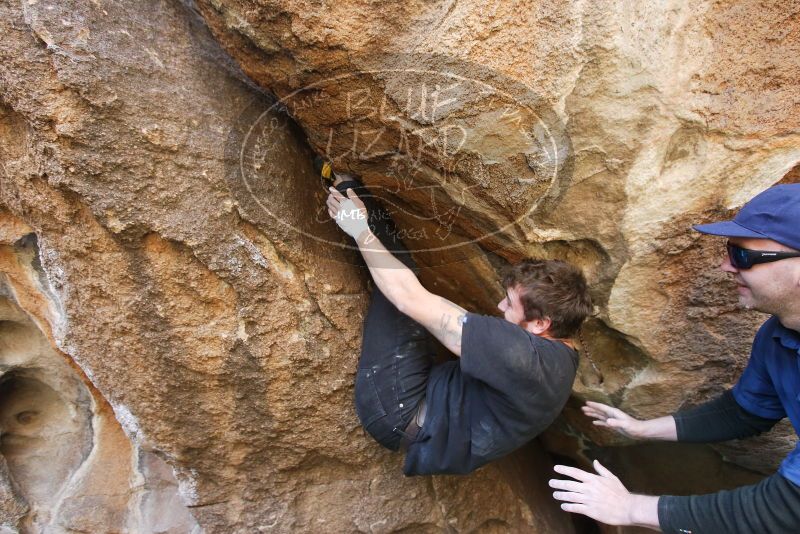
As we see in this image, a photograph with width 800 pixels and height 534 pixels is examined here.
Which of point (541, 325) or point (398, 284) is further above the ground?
point (541, 325)

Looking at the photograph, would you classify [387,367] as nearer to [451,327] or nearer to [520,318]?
[451,327]

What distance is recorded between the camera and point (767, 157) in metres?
1.30

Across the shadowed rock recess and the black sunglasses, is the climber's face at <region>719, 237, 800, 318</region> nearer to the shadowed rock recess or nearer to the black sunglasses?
the black sunglasses

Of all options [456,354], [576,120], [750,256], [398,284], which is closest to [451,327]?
[456,354]

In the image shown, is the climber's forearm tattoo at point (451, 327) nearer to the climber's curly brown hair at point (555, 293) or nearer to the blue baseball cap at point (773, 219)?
the climber's curly brown hair at point (555, 293)

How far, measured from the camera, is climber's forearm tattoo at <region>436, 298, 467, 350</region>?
132cm

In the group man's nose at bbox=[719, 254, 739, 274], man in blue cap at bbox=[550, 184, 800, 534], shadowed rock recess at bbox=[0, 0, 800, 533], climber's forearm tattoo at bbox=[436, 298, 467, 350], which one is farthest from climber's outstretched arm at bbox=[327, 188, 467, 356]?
man's nose at bbox=[719, 254, 739, 274]

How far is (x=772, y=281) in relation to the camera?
1121 mm

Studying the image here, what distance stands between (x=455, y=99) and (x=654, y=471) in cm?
186

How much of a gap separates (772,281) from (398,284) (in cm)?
88

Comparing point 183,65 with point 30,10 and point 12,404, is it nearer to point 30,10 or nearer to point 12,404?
point 30,10

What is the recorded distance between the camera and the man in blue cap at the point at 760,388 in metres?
1.08

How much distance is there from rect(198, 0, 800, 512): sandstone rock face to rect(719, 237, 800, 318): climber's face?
217mm

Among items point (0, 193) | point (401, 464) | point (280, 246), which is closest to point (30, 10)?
point (0, 193)
